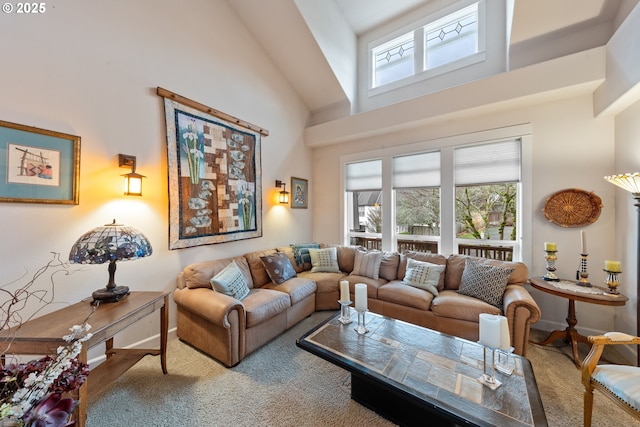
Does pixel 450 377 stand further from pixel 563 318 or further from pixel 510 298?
pixel 563 318

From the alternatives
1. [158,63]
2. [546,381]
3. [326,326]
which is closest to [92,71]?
[158,63]

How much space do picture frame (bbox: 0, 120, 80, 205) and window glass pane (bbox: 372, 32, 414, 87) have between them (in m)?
4.37

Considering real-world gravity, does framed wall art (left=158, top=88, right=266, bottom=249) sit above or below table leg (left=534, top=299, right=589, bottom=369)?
above

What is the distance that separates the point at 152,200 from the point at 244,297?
4.76ft

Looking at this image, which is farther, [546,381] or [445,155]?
[445,155]

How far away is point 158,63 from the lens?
260cm

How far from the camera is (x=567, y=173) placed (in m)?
2.80

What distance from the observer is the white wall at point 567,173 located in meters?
2.63

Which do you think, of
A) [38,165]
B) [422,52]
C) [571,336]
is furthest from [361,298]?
[422,52]

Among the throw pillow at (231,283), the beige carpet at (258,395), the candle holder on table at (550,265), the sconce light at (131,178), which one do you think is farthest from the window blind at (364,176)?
the sconce light at (131,178)

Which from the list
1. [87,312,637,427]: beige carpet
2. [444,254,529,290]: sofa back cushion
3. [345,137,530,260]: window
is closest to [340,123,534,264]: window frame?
[345,137,530,260]: window

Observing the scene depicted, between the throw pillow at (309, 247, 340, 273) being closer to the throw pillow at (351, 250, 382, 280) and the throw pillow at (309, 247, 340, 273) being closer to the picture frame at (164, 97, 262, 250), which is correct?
the throw pillow at (351, 250, 382, 280)

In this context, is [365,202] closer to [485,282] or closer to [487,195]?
[487,195]

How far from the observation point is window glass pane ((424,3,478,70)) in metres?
3.51
